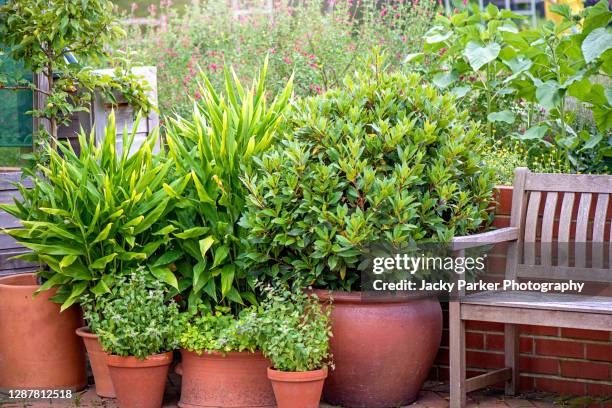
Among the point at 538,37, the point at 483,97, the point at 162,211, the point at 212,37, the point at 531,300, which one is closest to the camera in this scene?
the point at 531,300

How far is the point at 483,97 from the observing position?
19.6 ft

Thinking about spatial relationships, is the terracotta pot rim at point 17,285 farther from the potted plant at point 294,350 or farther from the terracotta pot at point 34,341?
the potted plant at point 294,350

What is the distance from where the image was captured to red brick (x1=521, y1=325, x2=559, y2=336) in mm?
4699

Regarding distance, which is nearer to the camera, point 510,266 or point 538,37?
point 510,266

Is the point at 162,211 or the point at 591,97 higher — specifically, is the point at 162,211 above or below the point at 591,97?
below

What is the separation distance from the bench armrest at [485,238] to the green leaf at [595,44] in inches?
40.8

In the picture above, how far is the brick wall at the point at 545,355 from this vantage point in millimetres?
4590

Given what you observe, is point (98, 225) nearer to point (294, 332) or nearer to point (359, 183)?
point (294, 332)

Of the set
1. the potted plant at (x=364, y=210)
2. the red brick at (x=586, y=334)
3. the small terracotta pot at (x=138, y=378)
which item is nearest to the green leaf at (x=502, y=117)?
the potted plant at (x=364, y=210)

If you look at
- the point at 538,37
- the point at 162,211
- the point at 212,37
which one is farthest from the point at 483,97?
the point at 212,37

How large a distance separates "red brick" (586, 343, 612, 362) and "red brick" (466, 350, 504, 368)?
0.46 meters

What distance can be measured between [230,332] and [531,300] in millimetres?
1386

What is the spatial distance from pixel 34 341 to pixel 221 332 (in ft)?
3.47

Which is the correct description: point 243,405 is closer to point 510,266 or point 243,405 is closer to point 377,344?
point 377,344
